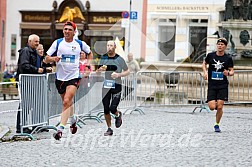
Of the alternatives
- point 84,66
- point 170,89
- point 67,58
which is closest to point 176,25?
point 170,89

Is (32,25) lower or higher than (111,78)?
higher

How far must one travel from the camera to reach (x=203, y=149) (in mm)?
10367

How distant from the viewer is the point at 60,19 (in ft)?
142

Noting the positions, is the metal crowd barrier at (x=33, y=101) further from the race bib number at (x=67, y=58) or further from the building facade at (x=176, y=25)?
the building facade at (x=176, y=25)

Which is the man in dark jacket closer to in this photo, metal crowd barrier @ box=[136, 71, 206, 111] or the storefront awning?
metal crowd barrier @ box=[136, 71, 206, 111]

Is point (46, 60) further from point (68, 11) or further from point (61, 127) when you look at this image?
point (68, 11)

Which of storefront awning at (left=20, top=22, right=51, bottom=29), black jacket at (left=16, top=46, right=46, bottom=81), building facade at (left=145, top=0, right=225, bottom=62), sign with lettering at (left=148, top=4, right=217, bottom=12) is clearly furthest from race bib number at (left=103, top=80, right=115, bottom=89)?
storefront awning at (left=20, top=22, right=51, bottom=29)

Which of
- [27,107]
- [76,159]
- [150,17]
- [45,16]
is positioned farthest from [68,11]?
[76,159]

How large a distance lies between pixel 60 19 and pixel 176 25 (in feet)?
35.9

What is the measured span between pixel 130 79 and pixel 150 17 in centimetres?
1720

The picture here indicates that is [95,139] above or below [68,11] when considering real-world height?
below

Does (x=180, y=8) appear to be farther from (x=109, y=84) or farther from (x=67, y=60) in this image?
(x=67, y=60)

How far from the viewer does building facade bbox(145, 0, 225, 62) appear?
109ft

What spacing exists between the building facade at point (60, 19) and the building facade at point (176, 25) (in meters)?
4.69
